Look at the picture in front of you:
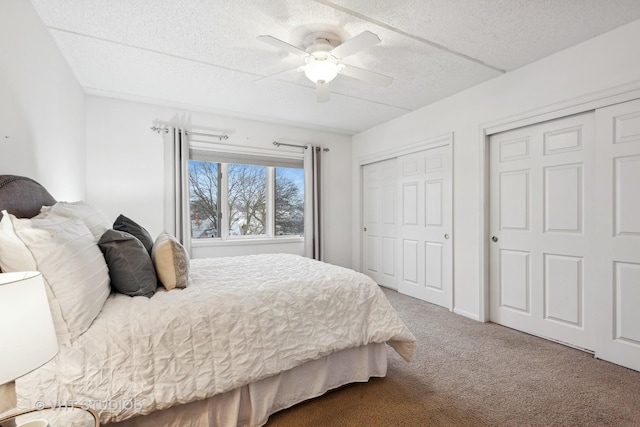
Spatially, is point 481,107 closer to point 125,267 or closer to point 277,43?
point 277,43

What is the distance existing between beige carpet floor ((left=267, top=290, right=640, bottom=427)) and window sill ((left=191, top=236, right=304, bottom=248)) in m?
2.44

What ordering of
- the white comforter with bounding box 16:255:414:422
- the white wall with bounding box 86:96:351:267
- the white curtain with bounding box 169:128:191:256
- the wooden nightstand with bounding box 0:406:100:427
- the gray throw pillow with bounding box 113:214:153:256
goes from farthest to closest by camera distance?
the white curtain with bounding box 169:128:191:256, the white wall with bounding box 86:96:351:267, the gray throw pillow with bounding box 113:214:153:256, the white comforter with bounding box 16:255:414:422, the wooden nightstand with bounding box 0:406:100:427

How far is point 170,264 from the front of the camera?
1715 mm

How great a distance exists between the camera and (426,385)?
195cm

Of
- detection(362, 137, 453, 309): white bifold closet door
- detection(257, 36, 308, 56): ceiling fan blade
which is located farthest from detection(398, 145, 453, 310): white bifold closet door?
detection(257, 36, 308, 56): ceiling fan blade

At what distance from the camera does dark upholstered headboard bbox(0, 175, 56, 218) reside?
4.36 feet

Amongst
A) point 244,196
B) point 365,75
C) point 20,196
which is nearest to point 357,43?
point 365,75

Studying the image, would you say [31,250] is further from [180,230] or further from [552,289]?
[552,289]

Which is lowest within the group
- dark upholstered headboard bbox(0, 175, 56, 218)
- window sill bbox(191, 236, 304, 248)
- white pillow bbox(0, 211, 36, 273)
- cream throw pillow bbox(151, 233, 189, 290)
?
window sill bbox(191, 236, 304, 248)

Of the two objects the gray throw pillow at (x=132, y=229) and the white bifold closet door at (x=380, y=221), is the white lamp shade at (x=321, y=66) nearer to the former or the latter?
the gray throw pillow at (x=132, y=229)

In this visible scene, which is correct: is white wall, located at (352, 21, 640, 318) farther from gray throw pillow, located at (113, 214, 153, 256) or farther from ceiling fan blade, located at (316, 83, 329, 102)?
gray throw pillow, located at (113, 214, 153, 256)

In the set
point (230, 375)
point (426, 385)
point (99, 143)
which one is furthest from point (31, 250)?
point (99, 143)

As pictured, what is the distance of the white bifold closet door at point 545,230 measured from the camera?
2.40 m

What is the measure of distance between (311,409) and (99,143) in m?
3.53
